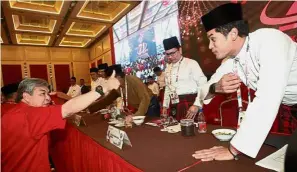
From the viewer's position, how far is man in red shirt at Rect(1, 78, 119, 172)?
4.52 feet

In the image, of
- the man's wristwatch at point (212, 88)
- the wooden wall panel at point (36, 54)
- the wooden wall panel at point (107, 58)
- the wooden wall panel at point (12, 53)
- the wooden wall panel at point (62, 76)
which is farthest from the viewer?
the wooden wall panel at point (62, 76)

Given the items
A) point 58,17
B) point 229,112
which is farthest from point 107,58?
point 229,112

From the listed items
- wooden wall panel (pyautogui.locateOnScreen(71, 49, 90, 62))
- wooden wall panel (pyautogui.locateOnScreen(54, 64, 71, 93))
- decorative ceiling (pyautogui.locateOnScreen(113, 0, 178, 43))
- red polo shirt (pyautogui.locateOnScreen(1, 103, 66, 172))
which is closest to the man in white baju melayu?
red polo shirt (pyautogui.locateOnScreen(1, 103, 66, 172))

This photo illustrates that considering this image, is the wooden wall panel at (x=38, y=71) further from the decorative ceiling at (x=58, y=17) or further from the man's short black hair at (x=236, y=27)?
the man's short black hair at (x=236, y=27)

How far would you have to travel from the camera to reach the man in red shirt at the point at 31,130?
1.38 metres

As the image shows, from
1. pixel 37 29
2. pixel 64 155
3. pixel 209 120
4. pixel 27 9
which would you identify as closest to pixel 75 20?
pixel 27 9

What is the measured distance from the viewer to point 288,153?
614 mm

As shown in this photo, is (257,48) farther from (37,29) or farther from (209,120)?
(37,29)

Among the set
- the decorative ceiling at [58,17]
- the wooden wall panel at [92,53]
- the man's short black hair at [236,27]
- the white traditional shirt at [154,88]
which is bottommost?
the white traditional shirt at [154,88]

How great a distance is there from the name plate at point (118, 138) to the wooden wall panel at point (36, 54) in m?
11.4

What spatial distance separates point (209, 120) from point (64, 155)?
6.27 ft

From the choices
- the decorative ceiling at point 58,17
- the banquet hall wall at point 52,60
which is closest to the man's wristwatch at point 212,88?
the decorative ceiling at point 58,17

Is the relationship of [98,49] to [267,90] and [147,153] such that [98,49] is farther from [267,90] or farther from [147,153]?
[267,90]

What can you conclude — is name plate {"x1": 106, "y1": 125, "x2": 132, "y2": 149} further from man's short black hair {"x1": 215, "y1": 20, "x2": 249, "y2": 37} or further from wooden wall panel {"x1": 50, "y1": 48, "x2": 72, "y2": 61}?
wooden wall panel {"x1": 50, "y1": 48, "x2": 72, "y2": 61}
